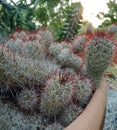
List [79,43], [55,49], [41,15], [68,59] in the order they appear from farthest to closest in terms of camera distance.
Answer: [41,15]
[79,43]
[55,49]
[68,59]

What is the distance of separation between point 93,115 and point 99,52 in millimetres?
701

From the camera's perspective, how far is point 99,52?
11.6 ft

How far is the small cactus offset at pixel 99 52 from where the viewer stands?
3.50 metres

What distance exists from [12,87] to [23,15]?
1801 millimetres

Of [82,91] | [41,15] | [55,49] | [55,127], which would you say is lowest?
[55,127]

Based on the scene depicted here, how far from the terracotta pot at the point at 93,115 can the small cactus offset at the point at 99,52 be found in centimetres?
22

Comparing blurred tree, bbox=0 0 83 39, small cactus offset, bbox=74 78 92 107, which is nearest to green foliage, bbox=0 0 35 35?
blurred tree, bbox=0 0 83 39

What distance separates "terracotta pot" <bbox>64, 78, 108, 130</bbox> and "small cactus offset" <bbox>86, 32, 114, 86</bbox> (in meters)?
0.22

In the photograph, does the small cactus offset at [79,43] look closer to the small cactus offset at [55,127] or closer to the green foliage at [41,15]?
the green foliage at [41,15]

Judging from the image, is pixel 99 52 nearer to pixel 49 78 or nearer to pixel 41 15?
pixel 49 78

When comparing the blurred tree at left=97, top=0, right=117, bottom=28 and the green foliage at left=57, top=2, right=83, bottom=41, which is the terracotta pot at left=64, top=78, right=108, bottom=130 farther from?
the blurred tree at left=97, top=0, right=117, bottom=28

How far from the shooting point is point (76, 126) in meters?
2.54

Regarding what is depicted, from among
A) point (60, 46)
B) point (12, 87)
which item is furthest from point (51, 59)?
point (12, 87)

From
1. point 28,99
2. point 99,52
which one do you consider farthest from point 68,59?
point 28,99
